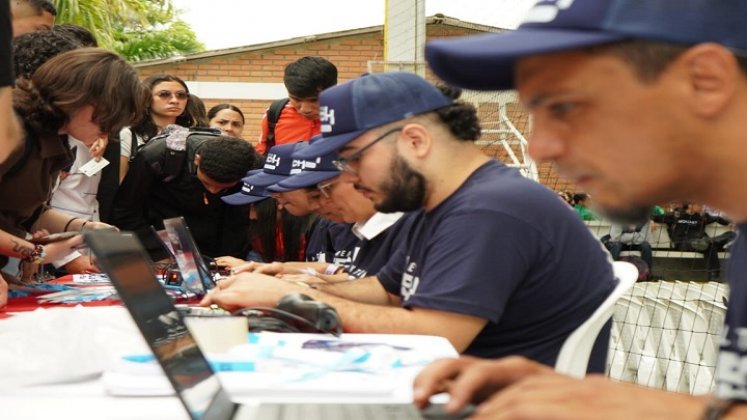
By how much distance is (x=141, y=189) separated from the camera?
524 cm

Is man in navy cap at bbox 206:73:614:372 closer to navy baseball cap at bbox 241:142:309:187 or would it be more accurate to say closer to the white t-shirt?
navy baseball cap at bbox 241:142:309:187

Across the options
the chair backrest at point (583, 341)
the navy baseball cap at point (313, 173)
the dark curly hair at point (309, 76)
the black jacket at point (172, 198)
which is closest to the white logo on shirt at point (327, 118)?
the navy baseball cap at point (313, 173)

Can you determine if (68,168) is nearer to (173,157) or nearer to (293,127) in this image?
(173,157)

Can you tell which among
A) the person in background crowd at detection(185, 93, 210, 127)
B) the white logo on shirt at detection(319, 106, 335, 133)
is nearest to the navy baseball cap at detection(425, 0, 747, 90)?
the white logo on shirt at detection(319, 106, 335, 133)

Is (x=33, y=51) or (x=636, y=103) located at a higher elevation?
(x=33, y=51)

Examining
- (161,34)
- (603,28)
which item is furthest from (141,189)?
(161,34)

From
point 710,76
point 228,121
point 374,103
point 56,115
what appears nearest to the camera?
point 710,76

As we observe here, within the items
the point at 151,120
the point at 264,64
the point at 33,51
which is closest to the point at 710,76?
the point at 33,51

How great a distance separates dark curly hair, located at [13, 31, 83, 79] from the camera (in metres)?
3.74

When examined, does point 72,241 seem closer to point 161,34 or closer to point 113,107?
point 113,107

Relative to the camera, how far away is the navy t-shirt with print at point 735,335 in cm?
102

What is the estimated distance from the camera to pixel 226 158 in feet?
16.9

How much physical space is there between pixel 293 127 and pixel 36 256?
2983 millimetres

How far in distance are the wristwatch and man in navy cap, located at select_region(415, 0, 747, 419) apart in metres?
2.36
